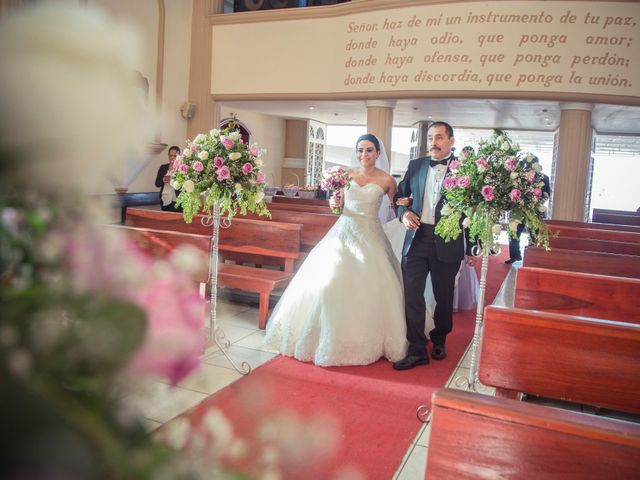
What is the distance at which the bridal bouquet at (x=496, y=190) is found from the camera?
3666 mm

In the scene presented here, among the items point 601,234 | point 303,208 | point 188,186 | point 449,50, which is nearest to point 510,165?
point 188,186

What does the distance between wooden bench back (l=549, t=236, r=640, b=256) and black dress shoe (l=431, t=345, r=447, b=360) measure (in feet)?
5.54

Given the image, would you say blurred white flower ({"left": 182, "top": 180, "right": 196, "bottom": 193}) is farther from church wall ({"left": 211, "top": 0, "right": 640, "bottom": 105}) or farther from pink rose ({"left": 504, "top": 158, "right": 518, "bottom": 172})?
church wall ({"left": 211, "top": 0, "right": 640, "bottom": 105})

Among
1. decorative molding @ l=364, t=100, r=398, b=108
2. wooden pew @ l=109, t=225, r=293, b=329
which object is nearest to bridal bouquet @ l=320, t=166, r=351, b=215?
wooden pew @ l=109, t=225, r=293, b=329

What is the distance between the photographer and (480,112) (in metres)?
11.2

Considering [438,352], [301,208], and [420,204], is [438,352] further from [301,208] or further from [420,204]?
[301,208]

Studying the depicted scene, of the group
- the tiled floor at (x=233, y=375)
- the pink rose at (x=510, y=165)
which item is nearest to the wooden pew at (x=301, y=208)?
the tiled floor at (x=233, y=375)

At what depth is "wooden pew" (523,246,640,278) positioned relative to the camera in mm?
4566

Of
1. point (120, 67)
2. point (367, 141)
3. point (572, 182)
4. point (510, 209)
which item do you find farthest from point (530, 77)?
point (120, 67)

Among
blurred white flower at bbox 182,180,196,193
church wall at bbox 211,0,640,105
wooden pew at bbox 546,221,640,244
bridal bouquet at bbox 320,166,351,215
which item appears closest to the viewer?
blurred white flower at bbox 182,180,196,193

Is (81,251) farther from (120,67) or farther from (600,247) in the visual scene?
(600,247)

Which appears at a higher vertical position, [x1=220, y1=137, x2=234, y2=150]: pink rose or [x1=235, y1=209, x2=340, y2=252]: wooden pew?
[x1=220, y1=137, x2=234, y2=150]: pink rose

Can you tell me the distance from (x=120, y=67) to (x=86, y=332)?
7.6 inches

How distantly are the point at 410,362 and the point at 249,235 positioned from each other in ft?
8.33
